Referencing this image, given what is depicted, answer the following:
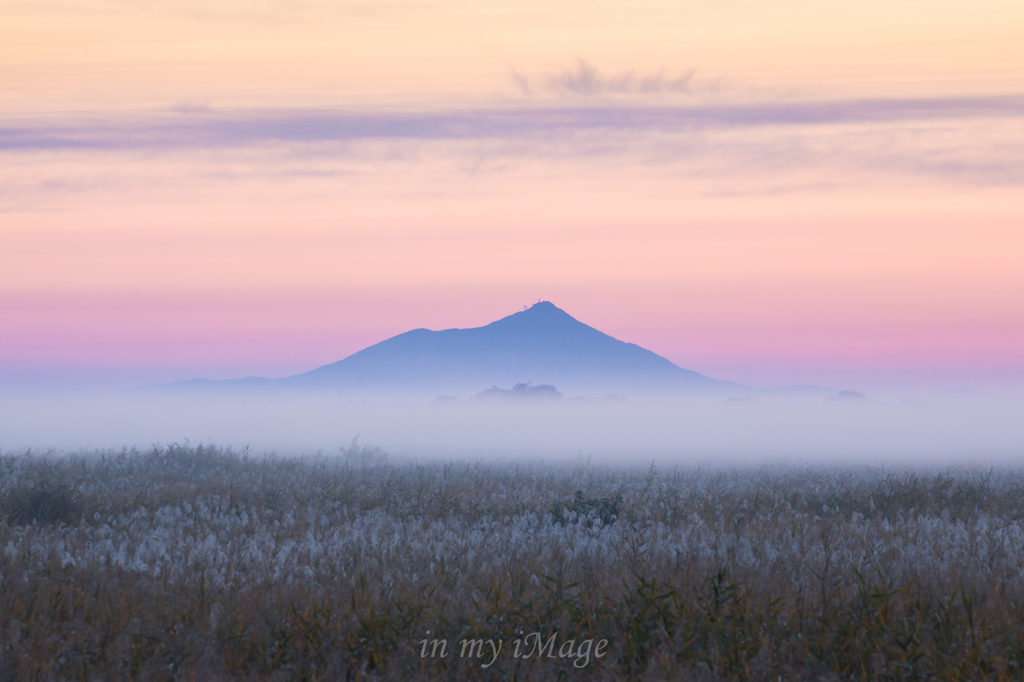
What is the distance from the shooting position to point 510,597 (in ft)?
18.3

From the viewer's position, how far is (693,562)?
6656mm

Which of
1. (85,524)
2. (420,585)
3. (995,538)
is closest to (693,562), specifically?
(420,585)

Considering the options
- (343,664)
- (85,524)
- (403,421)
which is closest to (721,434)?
(403,421)

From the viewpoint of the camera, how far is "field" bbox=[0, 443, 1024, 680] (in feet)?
→ 15.9

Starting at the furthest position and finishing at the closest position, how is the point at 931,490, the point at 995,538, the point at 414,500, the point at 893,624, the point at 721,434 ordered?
the point at 721,434
the point at 931,490
the point at 414,500
the point at 995,538
the point at 893,624

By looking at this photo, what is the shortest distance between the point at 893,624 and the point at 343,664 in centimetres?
350

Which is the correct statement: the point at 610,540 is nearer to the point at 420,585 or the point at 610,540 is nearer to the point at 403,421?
the point at 420,585

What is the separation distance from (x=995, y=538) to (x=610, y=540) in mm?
3807

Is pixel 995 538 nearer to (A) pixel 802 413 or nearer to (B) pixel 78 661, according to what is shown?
(B) pixel 78 661

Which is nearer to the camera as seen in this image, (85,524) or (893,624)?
(893,624)

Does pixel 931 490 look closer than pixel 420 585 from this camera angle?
No

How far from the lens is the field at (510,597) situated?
4832 mm

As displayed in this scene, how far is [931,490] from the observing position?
12.3 metres

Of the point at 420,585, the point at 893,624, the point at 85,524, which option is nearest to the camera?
the point at 893,624
